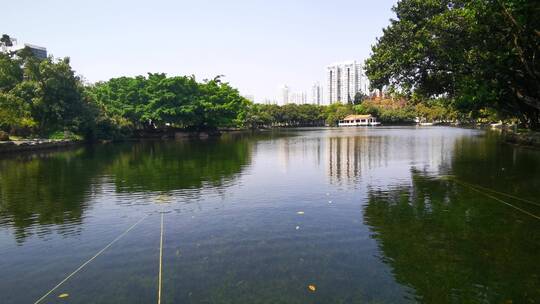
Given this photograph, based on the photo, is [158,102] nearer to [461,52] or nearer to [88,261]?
[461,52]

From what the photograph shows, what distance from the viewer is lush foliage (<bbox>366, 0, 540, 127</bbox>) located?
23.8m

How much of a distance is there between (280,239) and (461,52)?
75.2ft

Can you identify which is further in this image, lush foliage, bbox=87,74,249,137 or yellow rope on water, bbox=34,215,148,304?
lush foliage, bbox=87,74,249,137

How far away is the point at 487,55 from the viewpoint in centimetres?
2606

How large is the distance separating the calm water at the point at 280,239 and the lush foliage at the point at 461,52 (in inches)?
362

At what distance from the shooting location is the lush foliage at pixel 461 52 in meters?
23.8

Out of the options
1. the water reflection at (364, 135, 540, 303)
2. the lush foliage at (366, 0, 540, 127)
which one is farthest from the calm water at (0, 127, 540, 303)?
the lush foliage at (366, 0, 540, 127)

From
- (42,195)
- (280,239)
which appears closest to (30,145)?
(42,195)

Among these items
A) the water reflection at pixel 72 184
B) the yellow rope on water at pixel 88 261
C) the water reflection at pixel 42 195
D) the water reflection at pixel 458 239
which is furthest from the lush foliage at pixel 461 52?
the water reflection at pixel 42 195

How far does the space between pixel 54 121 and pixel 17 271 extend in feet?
168

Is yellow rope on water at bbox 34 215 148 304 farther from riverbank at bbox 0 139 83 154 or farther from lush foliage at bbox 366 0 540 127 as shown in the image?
riverbank at bbox 0 139 83 154

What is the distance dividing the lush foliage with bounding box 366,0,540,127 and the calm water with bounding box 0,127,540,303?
9.18 meters

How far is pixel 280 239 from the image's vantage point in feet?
34.2

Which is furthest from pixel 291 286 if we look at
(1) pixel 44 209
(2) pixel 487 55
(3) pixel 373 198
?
(2) pixel 487 55
